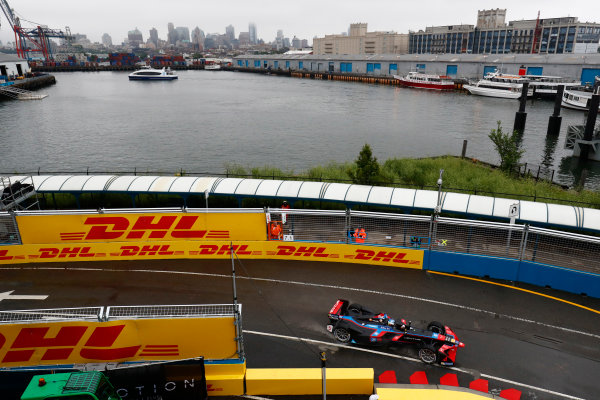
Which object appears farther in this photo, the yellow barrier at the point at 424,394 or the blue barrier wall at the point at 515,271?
the blue barrier wall at the point at 515,271

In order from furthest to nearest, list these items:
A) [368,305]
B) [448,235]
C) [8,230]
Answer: [8,230] → [448,235] → [368,305]

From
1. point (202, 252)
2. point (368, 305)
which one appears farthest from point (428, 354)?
point (202, 252)

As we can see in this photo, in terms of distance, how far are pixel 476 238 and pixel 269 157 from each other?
3079 cm

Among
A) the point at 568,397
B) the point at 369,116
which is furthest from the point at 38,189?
the point at 369,116

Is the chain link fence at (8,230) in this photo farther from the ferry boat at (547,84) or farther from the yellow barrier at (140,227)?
the ferry boat at (547,84)

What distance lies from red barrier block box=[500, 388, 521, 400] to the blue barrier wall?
6237 mm

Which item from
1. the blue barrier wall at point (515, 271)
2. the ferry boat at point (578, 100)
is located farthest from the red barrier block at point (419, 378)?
A: the ferry boat at point (578, 100)

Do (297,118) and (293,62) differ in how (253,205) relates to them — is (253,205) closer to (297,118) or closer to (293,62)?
(297,118)

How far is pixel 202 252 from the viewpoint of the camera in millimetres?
17969

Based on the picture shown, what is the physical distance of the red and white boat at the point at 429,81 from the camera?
105 m

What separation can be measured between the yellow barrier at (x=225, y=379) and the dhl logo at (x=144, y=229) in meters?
7.77

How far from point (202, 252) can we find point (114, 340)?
7658mm

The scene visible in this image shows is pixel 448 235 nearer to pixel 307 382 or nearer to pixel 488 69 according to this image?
pixel 307 382

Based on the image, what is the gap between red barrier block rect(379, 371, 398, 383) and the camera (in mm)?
11203
